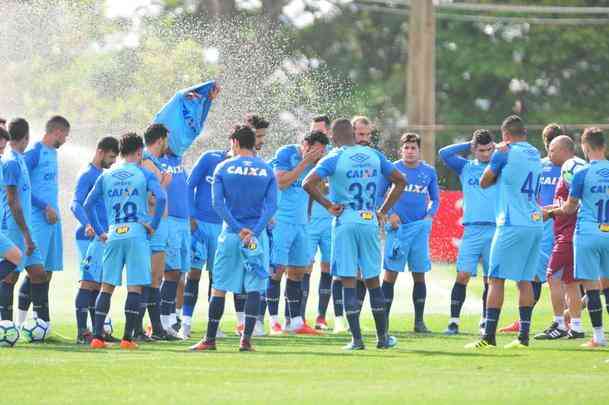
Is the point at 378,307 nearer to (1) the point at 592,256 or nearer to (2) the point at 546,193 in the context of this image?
(1) the point at 592,256

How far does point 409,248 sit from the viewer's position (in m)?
17.2

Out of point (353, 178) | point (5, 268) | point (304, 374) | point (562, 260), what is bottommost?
point (304, 374)

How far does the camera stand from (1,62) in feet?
104

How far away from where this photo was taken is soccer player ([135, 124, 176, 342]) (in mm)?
14578

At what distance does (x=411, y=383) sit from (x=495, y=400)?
1067mm

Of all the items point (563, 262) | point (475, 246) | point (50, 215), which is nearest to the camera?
point (50, 215)

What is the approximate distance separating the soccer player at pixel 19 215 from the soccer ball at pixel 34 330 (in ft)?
0.79

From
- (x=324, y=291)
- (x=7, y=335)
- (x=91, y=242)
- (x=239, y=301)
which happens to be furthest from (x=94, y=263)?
(x=324, y=291)

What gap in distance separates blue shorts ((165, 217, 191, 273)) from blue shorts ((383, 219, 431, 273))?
256cm

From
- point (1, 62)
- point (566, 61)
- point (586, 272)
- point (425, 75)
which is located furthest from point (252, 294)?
point (566, 61)

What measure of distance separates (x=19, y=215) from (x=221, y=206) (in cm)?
224

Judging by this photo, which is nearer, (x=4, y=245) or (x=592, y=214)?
(x=4, y=245)

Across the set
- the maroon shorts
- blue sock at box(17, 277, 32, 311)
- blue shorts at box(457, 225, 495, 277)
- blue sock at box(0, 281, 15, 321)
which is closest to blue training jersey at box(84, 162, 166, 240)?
blue sock at box(0, 281, 15, 321)

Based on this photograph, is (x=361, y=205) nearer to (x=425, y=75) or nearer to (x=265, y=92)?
(x=425, y=75)
